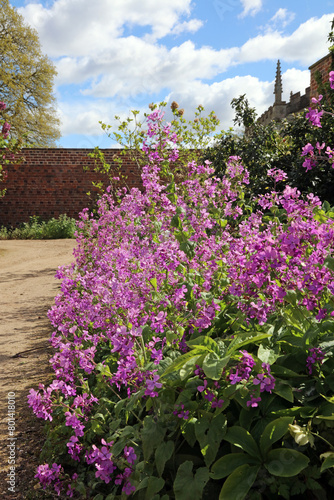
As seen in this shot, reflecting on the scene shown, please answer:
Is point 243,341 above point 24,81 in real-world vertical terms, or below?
below

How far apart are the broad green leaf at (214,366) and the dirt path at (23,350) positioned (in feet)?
5.19

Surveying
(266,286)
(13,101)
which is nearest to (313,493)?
(266,286)

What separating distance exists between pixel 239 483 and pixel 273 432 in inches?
8.6

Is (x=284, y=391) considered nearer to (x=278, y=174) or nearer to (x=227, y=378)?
(x=227, y=378)

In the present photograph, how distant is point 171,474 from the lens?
2049mm

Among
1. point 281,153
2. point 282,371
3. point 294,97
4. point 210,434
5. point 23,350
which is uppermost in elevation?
point 294,97

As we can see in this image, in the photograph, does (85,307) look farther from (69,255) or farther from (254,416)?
(69,255)

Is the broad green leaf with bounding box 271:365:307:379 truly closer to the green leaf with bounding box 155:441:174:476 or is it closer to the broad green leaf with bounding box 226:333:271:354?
the broad green leaf with bounding box 226:333:271:354

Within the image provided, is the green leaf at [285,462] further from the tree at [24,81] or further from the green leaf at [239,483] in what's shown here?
the tree at [24,81]

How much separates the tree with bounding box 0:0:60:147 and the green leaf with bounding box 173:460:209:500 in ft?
86.1

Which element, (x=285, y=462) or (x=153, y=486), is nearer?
(x=285, y=462)

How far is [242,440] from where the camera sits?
5.75ft

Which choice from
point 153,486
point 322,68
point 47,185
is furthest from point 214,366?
point 47,185

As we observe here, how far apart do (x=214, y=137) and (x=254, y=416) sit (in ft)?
20.9
